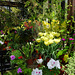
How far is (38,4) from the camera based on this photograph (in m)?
3.16

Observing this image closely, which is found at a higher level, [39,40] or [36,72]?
[39,40]

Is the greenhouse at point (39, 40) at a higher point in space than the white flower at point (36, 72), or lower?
higher

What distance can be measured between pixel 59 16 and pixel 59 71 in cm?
127

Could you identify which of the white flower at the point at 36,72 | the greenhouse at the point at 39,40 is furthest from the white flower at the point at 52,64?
the white flower at the point at 36,72

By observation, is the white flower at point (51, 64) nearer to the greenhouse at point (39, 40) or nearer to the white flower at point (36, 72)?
the greenhouse at point (39, 40)

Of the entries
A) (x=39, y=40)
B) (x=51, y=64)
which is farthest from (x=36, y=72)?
(x=39, y=40)

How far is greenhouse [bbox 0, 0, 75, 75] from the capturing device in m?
1.70

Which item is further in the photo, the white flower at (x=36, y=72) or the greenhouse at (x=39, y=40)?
the greenhouse at (x=39, y=40)

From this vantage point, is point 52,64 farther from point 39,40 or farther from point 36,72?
point 39,40

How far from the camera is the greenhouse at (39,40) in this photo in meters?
1.70

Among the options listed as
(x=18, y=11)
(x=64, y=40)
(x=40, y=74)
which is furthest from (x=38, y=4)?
(x=40, y=74)

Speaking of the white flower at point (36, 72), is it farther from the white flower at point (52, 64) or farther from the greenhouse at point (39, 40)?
the white flower at point (52, 64)

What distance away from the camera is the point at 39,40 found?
191cm

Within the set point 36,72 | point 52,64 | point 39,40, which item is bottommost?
point 36,72
